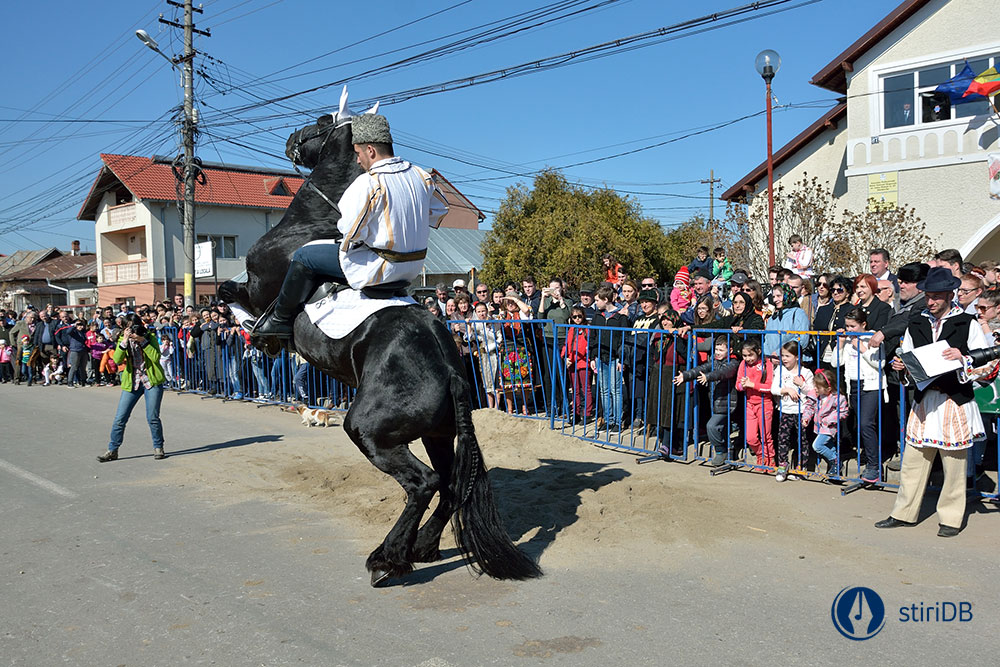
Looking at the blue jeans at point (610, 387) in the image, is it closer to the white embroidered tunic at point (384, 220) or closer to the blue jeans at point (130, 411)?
the white embroidered tunic at point (384, 220)

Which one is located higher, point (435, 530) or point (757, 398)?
point (757, 398)

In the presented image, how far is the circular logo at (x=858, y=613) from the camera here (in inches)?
154

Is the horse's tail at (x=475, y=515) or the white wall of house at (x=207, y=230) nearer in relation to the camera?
the horse's tail at (x=475, y=515)

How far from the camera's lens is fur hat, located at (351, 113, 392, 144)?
491 cm

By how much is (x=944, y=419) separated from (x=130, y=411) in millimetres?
8237

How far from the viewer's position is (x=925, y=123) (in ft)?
58.0

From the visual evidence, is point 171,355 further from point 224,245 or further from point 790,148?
point 224,245

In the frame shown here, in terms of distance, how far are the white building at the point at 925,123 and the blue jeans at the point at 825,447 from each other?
38.5 ft

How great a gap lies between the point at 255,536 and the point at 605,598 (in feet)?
9.05

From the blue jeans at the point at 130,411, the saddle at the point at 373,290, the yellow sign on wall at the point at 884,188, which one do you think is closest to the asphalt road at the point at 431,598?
the saddle at the point at 373,290

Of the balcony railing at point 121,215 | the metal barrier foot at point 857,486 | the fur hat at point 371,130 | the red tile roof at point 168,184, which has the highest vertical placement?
the red tile roof at point 168,184

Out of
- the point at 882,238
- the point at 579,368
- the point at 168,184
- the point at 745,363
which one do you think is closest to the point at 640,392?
the point at 579,368

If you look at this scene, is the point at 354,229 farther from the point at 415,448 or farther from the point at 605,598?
the point at 415,448

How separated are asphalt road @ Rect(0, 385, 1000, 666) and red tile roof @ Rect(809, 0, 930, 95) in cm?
1523
